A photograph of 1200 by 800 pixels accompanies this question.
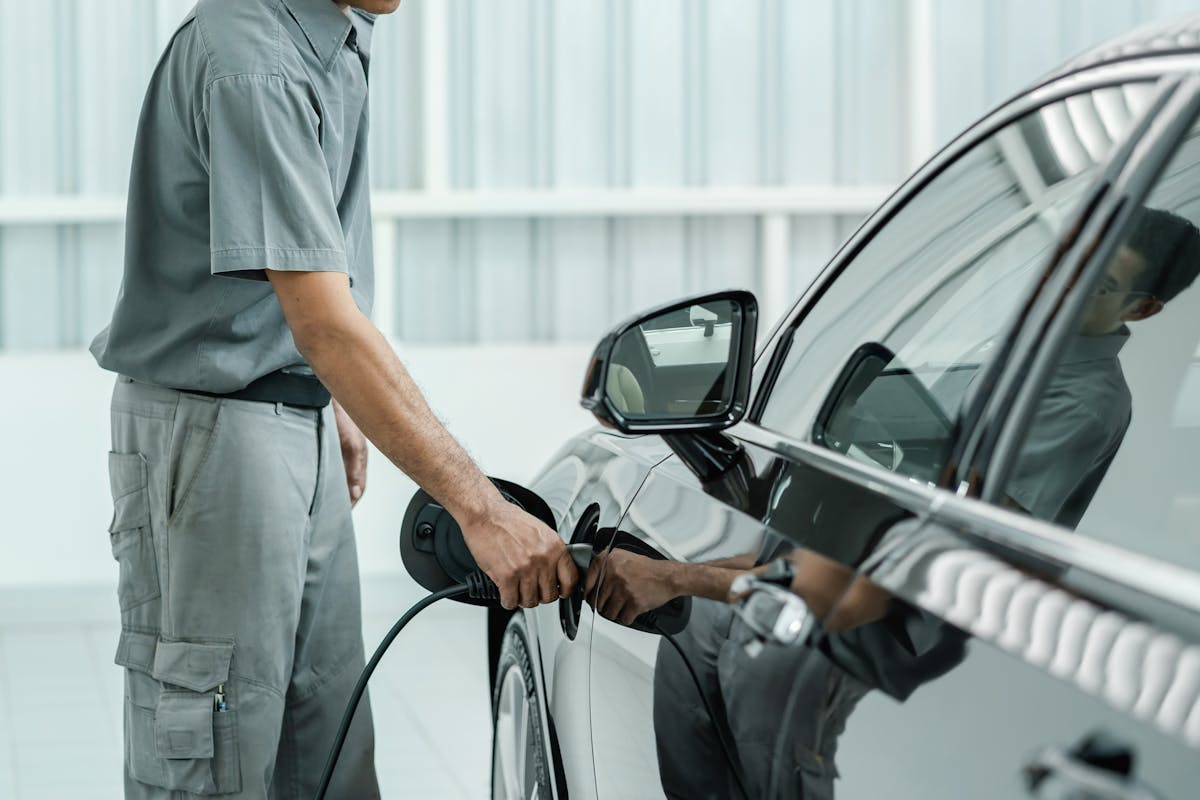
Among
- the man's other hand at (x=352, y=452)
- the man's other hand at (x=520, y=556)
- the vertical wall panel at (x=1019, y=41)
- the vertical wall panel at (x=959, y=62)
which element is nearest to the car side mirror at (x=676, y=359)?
the man's other hand at (x=520, y=556)

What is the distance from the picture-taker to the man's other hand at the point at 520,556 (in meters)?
1.67

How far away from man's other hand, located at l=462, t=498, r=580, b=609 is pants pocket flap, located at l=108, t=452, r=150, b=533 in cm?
64

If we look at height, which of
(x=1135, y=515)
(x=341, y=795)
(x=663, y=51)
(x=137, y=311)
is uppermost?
(x=663, y=51)

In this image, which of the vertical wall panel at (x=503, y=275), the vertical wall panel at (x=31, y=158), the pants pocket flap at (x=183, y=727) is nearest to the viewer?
the pants pocket flap at (x=183, y=727)

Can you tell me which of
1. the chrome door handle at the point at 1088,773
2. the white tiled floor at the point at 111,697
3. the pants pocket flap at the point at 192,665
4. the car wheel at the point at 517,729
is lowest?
the white tiled floor at the point at 111,697

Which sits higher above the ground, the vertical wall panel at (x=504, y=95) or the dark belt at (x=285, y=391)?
the vertical wall panel at (x=504, y=95)

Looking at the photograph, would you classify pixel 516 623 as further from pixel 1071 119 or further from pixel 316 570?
pixel 1071 119

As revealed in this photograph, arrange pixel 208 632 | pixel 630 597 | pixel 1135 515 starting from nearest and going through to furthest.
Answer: pixel 1135 515
pixel 630 597
pixel 208 632

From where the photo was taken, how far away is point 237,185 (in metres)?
1.80

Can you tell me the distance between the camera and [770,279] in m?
6.07

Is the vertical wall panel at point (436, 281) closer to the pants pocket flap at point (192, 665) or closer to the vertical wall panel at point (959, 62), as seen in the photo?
the vertical wall panel at point (959, 62)

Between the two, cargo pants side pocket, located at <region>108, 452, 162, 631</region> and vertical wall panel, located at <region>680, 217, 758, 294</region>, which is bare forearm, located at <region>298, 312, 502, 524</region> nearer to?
cargo pants side pocket, located at <region>108, 452, 162, 631</region>

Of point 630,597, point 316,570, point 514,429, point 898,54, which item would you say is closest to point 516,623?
point 316,570

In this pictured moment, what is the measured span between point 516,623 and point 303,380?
547 mm
